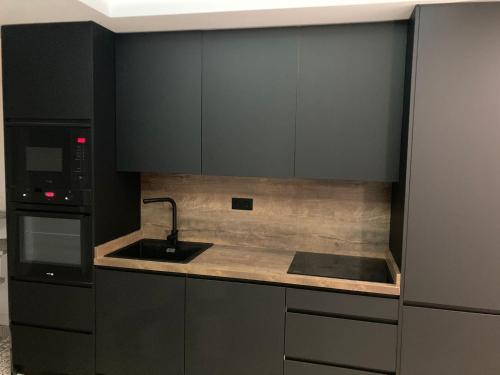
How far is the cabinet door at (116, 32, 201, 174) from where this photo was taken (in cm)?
233

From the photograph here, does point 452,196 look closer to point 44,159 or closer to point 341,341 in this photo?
point 341,341

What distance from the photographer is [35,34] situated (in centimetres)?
224

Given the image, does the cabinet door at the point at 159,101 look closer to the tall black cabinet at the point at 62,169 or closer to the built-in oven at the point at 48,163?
the tall black cabinet at the point at 62,169

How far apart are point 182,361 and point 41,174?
135 centimetres

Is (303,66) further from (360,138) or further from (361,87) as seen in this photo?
(360,138)

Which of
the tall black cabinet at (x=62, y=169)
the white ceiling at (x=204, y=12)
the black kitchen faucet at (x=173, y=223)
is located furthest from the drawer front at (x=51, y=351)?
the white ceiling at (x=204, y=12)

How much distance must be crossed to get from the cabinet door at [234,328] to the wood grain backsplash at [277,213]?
0.56 metres

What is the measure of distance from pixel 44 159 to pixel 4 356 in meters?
1.56

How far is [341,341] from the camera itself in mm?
2031

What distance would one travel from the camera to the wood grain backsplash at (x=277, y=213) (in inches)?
98.0

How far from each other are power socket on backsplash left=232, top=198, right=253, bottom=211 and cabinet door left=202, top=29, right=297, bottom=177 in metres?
0.39

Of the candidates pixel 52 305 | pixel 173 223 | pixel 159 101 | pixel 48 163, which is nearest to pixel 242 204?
pixel 173 223

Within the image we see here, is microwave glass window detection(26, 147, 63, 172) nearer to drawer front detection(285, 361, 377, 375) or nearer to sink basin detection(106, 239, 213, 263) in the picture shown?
sink basin detection(106, 239, 213, 263)

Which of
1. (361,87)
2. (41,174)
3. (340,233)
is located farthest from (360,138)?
(41,174)
